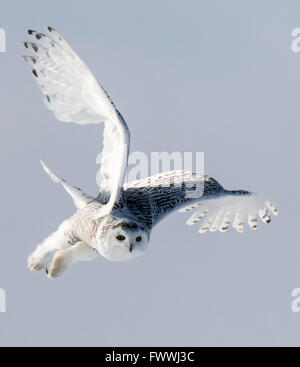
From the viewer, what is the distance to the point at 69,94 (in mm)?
22047

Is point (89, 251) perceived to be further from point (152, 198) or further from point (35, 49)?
point (35, 49)

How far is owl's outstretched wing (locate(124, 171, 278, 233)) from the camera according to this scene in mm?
22828

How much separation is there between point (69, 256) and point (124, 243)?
86.6 inches

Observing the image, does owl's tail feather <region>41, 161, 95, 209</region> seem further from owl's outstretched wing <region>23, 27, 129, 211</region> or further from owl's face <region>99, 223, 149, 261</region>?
owl's face <region>99, 223, 149, 261</region>

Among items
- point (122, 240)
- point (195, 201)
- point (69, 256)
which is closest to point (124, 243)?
point (122, 240)

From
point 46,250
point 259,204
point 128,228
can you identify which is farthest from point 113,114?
point 259,204

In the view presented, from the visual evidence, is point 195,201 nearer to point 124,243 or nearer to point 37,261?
point 124,243

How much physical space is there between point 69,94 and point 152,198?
2.78 metres

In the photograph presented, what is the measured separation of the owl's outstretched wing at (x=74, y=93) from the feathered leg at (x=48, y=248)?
158cm

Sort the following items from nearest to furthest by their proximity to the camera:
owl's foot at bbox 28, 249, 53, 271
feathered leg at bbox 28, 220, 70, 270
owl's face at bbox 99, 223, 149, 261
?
1. owl's face at bbox 99, 223, 149, 261
2. feathered leg at bbox 28, 220, 70, 270
3. owl's foot at bbox 28, 249, 53, 271

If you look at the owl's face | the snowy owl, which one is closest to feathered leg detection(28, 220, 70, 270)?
the snowy owl

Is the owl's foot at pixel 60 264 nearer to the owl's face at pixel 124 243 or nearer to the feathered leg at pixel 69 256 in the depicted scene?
the feathered leg at pixel 69 256

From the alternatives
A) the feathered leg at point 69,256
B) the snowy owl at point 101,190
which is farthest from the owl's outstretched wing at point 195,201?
the feathered leg at point 69,256

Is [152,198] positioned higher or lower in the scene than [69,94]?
lower
